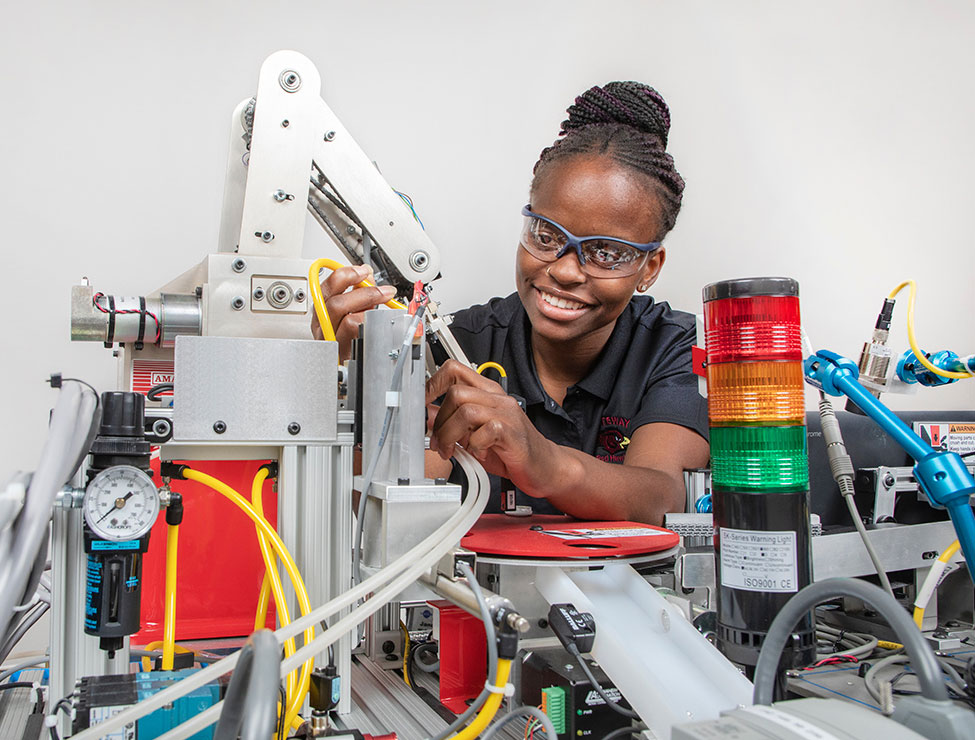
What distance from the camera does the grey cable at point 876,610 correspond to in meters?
0.41

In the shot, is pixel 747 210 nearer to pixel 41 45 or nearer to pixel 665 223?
pixel 665 223

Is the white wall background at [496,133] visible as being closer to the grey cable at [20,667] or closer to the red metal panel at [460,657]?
the grey cable at [20,667]

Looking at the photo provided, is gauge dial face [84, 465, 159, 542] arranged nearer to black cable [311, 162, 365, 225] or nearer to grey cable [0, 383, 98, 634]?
grey cable [0, 383, 98, 634]

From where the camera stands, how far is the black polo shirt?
155 cm

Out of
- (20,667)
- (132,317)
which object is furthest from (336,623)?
(20,667)

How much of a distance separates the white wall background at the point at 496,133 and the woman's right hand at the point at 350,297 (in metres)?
0.83

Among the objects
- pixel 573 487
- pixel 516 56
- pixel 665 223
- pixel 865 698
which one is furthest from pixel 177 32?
pixel 865 698

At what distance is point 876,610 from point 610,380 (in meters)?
1.16

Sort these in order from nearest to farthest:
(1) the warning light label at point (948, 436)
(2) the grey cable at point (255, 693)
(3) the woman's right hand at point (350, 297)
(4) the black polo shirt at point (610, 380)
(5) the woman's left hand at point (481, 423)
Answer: (2) the grey cable at point (255, 693) → (5) the woman's left hand at point (481, 423) → (3) the woman's right hand at point (350, 297) → (1) the warning light label at point (948, 436) → (4) the black polo shirt at point (610, 380)

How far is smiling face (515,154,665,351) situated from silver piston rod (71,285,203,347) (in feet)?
2.32

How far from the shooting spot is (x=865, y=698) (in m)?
0.79

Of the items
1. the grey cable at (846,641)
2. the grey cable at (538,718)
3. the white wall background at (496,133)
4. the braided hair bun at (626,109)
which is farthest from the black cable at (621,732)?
the white wall background at (496,133)

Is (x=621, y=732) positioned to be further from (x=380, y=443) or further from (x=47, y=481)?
(x=47, y=481)

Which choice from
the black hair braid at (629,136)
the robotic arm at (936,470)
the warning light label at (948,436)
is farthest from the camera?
the black hair braid at (629,136)
